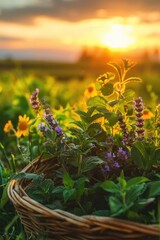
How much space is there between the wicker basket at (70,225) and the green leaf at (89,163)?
0.74ft

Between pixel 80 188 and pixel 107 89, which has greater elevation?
pixel 107 89

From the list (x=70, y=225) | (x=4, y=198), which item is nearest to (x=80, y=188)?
(x=70, y=225)

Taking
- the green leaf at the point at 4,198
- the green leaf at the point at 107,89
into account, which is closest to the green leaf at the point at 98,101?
the green leaf at the point at 107,89

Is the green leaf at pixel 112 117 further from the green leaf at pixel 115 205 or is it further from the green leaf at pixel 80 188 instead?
the green leaf at pixel 115 205

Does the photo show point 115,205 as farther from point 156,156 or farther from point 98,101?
point 98,101

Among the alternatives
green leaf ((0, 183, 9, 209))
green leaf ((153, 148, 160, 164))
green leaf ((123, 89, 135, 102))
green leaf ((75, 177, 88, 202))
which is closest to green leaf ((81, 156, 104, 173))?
green leaf ((75, 177, 88, 202))

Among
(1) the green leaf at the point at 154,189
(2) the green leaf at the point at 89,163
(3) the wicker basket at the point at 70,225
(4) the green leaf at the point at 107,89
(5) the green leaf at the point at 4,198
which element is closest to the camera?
(3) the wicker basket at the point at 70,225

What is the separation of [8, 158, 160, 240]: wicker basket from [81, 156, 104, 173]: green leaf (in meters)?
0.22

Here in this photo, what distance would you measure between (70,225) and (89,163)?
11.6 inches

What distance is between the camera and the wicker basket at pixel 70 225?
137cm

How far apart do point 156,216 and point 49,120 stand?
1.71 ft

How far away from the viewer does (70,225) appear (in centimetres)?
143

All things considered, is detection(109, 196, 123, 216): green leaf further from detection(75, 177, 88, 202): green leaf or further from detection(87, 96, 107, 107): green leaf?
detection(87, 96, 107, 107): green leaf

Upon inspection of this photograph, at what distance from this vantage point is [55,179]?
72.9 inches
